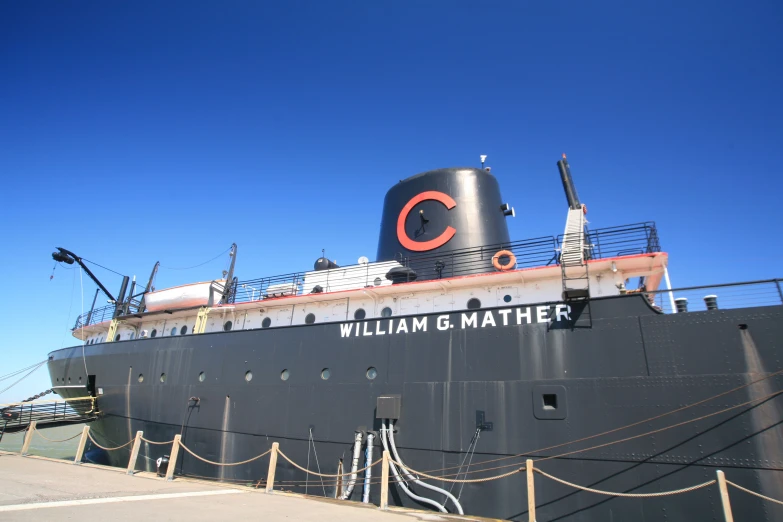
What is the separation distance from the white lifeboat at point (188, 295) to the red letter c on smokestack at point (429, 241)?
7065mm

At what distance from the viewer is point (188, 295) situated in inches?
638

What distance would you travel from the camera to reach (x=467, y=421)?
9.58 meters

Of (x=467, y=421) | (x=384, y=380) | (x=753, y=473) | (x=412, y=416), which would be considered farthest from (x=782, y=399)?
(x=384, y=380)

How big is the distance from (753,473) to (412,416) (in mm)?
6195

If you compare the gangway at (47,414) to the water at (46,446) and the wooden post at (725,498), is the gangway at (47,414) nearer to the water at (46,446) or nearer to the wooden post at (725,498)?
the water at (46,446)

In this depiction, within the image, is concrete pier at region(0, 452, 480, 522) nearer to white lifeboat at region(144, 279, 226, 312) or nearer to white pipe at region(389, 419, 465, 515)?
white pipe at region(389, 419, 465, 515)

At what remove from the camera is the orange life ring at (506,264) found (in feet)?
37.1

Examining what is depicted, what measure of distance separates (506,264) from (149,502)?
902 centimetres

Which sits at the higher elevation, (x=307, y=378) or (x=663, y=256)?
(x=663, y=256)

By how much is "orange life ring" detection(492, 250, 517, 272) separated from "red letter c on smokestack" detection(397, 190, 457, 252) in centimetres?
255

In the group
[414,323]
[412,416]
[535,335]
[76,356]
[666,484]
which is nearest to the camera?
[666,484]

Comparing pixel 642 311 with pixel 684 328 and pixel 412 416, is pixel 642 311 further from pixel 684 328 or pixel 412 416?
pixel 412 416

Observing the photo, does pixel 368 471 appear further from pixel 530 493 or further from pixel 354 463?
pixel 530 493

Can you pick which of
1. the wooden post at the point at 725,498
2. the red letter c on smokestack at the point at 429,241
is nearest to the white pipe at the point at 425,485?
the wooden post at the point at 725,498
